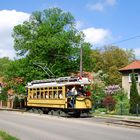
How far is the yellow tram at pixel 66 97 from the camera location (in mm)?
36000

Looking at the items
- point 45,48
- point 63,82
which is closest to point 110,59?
point 45,48

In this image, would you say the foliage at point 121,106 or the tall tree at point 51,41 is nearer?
the foliage at point 121,106

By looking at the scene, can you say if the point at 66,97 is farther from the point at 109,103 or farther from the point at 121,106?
the point at 109,103

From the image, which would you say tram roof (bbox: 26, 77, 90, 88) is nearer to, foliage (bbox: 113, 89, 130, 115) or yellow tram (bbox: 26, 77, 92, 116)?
yellow tram (bbox: 26, 77, 92, 116)

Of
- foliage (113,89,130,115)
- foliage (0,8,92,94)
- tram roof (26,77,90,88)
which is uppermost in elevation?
foliage (0,8,92,94)

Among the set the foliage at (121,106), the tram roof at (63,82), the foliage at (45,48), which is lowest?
the foliage at (121,106)

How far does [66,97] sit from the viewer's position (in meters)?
36.5

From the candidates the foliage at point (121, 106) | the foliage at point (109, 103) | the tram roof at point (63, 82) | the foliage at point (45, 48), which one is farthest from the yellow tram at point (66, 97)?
the foliage at point (45, 48)

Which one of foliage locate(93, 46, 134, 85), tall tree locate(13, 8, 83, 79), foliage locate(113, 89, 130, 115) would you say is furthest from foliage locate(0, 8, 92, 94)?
foliage locate(93, 46, 134, 85)

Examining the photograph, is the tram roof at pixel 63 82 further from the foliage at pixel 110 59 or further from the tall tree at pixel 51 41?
the foliage at pixel 110 59

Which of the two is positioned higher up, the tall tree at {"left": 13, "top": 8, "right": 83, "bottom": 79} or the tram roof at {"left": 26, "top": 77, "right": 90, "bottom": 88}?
the tall tree at {"left": 13, "top": 8, "right": 83, "bottom": 79}

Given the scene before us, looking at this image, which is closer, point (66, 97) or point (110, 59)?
point (66, 97)

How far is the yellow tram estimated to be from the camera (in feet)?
118

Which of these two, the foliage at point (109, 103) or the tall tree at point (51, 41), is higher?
the tall tree at point (51, 41)
